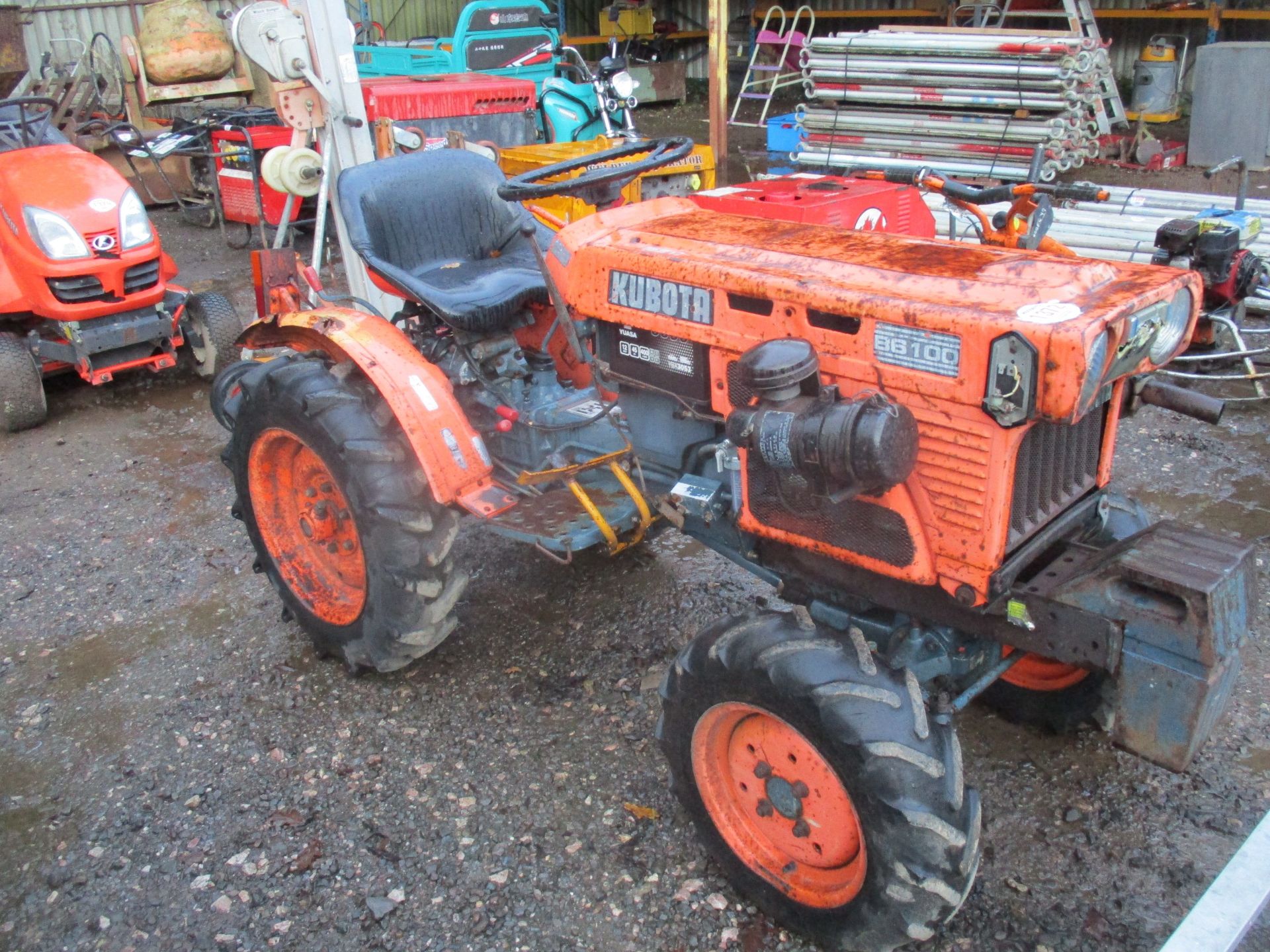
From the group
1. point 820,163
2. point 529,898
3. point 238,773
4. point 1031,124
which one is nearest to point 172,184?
point 820,163

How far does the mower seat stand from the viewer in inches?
124

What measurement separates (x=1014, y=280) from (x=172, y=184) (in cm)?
952

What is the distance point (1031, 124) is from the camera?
24.5 ft

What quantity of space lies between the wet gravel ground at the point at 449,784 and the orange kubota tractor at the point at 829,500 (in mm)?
210

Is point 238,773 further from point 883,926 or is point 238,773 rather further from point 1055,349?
point 1055,349

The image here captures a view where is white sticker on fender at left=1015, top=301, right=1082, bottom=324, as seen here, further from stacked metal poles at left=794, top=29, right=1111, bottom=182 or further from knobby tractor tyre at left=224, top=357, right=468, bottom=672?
stacked metal poles at left=794, top=29, right=1111, bottom=182

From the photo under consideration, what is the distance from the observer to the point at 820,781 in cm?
210

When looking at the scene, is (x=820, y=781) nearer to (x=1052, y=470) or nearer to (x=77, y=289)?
(x=1052, y=470)

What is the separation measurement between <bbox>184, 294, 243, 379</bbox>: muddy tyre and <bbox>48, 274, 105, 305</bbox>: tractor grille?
1.83 ft

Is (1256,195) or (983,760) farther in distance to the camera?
(1256,195)

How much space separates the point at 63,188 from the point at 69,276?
43 centimetres

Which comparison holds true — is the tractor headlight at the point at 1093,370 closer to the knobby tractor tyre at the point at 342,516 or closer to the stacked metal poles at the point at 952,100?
the knobby tractor tyre at the point at 342,516

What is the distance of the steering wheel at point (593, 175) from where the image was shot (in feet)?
8.39

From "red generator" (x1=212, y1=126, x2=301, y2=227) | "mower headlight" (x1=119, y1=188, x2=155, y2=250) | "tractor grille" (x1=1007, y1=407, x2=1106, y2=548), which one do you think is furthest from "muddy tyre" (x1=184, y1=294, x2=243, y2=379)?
"tractor grille" (x1=1007, y1=407, x2=1106, y2=548)
